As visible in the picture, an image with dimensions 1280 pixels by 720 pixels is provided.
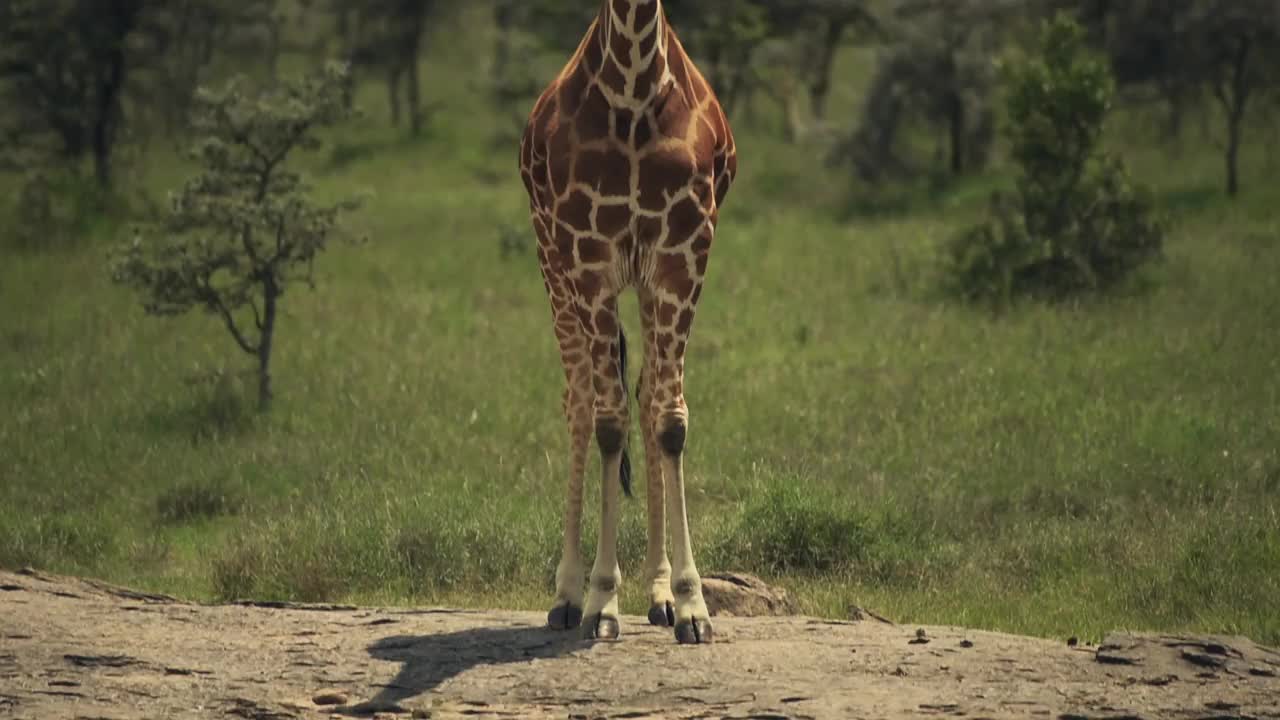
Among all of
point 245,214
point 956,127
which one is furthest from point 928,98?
point 245,214

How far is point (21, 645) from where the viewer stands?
23.7 feet

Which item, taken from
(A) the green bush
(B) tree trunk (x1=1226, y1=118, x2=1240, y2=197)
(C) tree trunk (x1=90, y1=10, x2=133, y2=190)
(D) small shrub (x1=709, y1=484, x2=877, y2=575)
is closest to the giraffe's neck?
(D) small shrub (x1=709, y1=484, x2=877, y2=575)

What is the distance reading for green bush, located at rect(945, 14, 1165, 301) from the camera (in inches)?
691

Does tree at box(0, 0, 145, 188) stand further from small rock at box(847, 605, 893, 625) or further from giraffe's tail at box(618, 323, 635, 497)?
small rock at box(847, 605, 893, 625)

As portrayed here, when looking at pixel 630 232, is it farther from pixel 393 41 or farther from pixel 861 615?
pixel 393 41

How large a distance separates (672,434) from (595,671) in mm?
1244

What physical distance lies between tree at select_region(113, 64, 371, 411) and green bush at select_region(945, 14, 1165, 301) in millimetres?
6396

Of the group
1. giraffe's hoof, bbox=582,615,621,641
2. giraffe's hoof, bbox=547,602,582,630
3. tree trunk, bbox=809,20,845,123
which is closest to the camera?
giraffe's hoof, bbox=582,615,621,641

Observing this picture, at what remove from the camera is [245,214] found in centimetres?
1401

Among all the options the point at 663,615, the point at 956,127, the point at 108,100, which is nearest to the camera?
the point at 663,615

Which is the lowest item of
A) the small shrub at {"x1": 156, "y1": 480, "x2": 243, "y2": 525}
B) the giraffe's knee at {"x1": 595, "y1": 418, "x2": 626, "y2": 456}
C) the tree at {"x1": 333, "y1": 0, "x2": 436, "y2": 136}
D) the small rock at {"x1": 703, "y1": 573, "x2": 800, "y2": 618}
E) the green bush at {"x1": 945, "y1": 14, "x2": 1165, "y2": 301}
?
the small shrub at {"x1": 156, "y1": 480, "x2": 243, "y2": 525}

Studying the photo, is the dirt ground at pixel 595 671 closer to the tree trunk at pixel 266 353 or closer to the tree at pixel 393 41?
the tree trunk at pixel 266 353

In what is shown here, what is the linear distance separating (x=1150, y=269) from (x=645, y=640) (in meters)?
12.1

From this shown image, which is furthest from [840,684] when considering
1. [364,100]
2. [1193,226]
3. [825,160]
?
[364,100]
